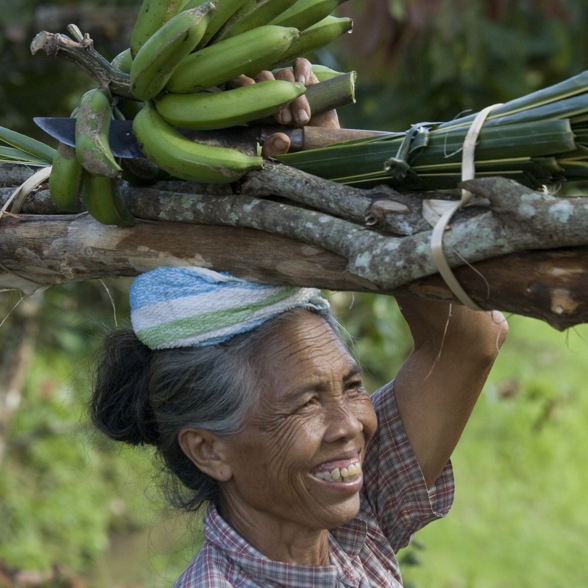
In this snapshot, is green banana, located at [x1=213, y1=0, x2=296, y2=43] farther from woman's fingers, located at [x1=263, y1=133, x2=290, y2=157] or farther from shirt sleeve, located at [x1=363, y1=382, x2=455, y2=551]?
shirt sleeve, located at [x1=363, y1=382, x2=455, y2=551]

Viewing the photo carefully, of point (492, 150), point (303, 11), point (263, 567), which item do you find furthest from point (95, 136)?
point (263, 567)

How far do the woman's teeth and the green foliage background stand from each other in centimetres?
58

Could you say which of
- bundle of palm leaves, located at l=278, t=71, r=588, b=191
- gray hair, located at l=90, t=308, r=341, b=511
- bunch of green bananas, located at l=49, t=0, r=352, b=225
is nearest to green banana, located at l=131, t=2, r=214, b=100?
bunch of green bananas, located at l=49, t=0, r=352, b=225

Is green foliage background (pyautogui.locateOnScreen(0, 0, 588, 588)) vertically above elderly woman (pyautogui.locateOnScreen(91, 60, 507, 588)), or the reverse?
elderly woman (pyautogui.locateOnScreen(91, 60, 507, 588))

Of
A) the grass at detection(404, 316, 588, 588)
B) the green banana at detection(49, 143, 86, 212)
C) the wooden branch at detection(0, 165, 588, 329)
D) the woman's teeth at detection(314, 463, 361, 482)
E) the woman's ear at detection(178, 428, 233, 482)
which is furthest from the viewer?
the grass at detection(404, 316, 588, 588)

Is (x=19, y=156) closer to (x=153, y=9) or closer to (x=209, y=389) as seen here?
(x=153, y=9)

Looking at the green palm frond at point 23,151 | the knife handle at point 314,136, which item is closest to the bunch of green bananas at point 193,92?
Answer: the knife handle at point 314,136

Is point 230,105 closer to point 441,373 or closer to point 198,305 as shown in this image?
point 198,305

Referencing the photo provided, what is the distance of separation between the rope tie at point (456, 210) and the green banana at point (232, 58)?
392mm

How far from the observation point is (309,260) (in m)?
1.86

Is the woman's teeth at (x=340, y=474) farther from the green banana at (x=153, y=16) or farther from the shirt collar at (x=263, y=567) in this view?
the green banana at (x=153, y=16)

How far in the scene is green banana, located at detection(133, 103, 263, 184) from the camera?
1856mm

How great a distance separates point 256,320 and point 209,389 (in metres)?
0.19

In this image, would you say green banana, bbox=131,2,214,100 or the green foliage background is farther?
the green foliage background
